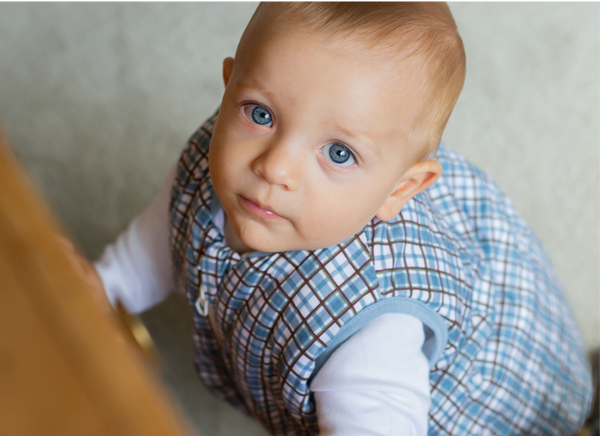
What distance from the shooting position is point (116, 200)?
1.11 meters

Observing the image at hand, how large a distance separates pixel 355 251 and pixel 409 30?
22 cm

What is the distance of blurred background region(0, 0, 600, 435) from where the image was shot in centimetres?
111

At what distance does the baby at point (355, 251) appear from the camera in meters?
0.48

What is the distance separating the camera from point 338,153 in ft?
1.63

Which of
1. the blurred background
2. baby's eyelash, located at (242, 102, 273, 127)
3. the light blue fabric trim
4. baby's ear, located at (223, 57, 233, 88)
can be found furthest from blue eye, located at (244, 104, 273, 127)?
the blurred background

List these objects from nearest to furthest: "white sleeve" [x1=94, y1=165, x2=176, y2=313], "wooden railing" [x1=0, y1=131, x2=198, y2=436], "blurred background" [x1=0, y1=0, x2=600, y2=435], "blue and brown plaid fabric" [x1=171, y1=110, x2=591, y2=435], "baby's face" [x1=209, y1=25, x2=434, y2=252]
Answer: "wooden railing" [x1=0, y1=131, x2=198, y2=436]
"baby's face" [x1=209, y1=25, x2=434, y2=252]
"blue and brown plaid fabric" [x1=171, y1=110, x2=591, y2=435]
"white sleeve" [x1=94, y1=165, x2=176, y2=313]
"blurred background" [x1=0, y1=0, x2=600, y2=435]

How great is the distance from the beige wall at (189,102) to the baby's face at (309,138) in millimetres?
642

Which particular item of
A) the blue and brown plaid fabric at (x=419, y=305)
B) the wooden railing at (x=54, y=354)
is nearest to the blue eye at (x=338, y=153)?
the blue and brown plaid fabric at (x=419, y=305)

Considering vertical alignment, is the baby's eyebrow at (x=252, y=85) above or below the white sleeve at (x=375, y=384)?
above

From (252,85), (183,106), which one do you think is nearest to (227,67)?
(252,85)

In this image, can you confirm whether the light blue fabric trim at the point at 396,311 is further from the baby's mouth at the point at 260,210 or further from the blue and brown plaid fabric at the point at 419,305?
the baby's mouth at the point at 260,210

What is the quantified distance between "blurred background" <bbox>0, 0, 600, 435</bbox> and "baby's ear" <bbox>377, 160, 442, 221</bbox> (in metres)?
0.59

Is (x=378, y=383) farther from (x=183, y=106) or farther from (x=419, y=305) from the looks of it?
(x=183, y=106)

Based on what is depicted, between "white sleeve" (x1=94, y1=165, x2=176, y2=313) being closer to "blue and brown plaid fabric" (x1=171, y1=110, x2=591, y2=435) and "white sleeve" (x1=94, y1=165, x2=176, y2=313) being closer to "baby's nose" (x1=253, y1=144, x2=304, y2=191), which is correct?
"blue and brown plaid fabric" (x1=171, y1=110, x2=591, y2=435)
